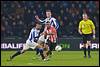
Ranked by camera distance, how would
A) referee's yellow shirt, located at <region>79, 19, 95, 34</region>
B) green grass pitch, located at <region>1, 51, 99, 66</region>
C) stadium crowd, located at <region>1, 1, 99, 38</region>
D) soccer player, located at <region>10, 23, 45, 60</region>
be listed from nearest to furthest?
1. green grass pitch, located at <region>1, 51, 99, 66</region>
2. soccer player, located at <region>10, 23, 45, 60</region>
3. referee's yellow shirt, located at <region>79, 19, 95, 34</region>
4. stadium crowd, located at <region>1, 1, 99, 38</region>

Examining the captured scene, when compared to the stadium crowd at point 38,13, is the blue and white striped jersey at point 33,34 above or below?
below

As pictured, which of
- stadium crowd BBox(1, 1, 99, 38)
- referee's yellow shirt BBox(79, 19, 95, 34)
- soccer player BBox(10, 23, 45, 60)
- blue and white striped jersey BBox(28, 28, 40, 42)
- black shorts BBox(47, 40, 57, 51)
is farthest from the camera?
stadium crowd BBox(1, 1, 99, 38)

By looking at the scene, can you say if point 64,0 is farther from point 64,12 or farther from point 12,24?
point 12,24

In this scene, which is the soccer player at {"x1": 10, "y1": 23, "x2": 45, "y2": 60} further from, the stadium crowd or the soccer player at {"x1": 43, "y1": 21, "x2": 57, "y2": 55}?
the stadium crowd

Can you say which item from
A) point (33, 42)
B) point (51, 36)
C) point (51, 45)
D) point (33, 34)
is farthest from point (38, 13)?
point (33, 42)

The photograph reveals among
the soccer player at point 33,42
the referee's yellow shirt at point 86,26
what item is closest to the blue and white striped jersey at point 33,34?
the soccer player at point 33,42

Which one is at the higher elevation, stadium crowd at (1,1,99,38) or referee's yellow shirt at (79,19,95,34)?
stadium crowd at (1,1,99,38)

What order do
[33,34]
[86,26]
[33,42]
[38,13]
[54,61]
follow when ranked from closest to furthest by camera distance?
[33,42] < [33,34] < [54,61] < [86,26] < [38,13]

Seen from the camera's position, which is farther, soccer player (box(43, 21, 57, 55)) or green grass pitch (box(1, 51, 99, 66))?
soccer player (box(43, 21, 57, 55))

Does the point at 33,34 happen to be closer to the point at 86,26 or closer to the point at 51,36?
the point at 51,36

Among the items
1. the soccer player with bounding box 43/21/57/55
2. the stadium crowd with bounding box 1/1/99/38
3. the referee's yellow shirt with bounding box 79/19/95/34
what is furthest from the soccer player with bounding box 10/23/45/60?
the stadium crowd with bounding box 1/1/99/38

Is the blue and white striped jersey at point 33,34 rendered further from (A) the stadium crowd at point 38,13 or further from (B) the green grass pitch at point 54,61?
(A) the stadium crowd at point 38,13

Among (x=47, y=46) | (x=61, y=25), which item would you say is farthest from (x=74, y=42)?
(x=47, y=46)

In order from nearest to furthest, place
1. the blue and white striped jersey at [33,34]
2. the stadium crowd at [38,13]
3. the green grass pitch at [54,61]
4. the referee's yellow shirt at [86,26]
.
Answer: the green grass pitch at [54,61]
the blue and white striped jersey at [33,34]
the referee's yellow shirt at [86,26]
the stadium crowd at [38,13]
